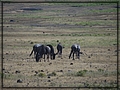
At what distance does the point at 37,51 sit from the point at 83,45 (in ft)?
31.7

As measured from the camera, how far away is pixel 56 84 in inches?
649

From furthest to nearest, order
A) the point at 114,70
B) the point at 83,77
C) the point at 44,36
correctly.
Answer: the point at 44,36 < the point at 114,70 < the point at 83,77

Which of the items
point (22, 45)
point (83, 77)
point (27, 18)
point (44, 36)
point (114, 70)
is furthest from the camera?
point (27, 18)

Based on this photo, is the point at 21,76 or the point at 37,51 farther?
the point at 37,51

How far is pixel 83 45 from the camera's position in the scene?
32.9 metres

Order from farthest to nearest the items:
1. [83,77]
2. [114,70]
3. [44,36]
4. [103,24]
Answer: [103,24] < [44,36] < [114,70] < [83,77]

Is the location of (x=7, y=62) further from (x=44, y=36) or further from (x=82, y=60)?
(x=44, y=36)

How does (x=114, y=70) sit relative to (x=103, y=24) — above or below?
below

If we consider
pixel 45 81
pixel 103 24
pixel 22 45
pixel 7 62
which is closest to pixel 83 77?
pixel 45 81

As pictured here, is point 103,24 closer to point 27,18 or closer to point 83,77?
point 27,18

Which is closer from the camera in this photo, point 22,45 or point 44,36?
point 22,45

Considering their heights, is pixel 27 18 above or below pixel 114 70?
above

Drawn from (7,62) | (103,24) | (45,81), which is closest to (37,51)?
Result: (7,62)

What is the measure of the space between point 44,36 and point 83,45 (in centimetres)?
784
